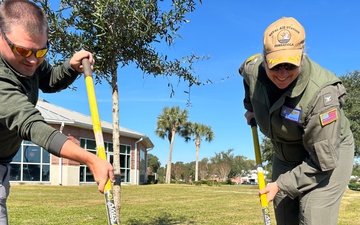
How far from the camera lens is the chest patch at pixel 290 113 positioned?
2.95 metres

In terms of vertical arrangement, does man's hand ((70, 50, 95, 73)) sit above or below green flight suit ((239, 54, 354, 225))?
above

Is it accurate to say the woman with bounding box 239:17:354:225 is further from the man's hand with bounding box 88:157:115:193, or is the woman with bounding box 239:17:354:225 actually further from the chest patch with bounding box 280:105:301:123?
the man's hand with bounding box 88:157:115:193

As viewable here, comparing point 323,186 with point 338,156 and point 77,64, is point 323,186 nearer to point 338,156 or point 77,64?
point 338,156

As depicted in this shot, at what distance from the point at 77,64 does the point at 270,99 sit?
60.4 inches

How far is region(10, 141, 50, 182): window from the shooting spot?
23.7m

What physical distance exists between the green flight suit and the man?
4.69ft

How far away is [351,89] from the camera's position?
3484cm

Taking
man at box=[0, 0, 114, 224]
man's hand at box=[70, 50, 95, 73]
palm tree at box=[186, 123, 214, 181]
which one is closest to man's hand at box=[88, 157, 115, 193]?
man at box=[0, 0, 114, 224]

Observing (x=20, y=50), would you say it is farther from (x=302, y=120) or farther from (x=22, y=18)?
(x=302, y=120)

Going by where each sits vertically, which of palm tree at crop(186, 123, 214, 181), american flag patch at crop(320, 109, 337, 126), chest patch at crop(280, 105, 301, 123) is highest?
palm tree at crop(186, 123, 214, 181)

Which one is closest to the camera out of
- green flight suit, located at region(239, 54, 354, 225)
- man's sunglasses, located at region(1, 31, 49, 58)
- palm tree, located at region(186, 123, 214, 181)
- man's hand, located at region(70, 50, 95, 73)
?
man's sunglasses, located at region(1, 31, 49, 58)

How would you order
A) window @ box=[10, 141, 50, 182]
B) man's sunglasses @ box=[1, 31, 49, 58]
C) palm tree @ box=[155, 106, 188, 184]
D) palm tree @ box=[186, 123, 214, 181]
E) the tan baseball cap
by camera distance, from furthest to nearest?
palm tree @ box=[186, 123, 214, 181]
palm tree @ box=[155, 106, 188, 184]
window @ box=[10, 141, 50, 182]
the tan baseball cap
man's sunglasses @ box=[1, 31, 49, 58]

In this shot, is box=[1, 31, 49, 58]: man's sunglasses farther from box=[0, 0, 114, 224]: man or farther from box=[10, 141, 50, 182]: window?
box=[10, 141, 50, 182]: window

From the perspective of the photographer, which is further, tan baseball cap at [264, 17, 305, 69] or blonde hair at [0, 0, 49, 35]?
tan baseball cap at [264, 17, 305, 69]
